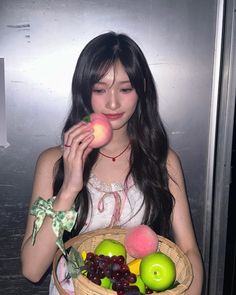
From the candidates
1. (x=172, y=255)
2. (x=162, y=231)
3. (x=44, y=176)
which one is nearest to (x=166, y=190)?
(x=162, y=231)

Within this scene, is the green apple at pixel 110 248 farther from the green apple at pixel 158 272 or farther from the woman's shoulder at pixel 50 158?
the woman's shoulder at pixel 50 158

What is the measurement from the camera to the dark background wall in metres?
1.39

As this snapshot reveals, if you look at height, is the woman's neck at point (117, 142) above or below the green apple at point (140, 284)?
above

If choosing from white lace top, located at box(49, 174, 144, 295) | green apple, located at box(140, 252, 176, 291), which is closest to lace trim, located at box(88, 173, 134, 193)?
white lace top, located at box(49, 174, 144, 295)

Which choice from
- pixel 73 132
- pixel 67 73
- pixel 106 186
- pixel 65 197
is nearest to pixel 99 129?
pixel 73 132

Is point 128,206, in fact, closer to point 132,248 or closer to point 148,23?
point 132,248

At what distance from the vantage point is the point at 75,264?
0.85 meters

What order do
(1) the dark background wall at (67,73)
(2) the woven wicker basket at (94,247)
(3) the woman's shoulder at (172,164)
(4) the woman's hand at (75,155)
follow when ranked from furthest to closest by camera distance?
(1) the dark background wall at (67,73)
(3) the woman's shoulder at (172,164)
(4) the woman's hand at (75,155)
(2) the woven wicker basket at (94,247)

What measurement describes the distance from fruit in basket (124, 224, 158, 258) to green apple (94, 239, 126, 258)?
26mm

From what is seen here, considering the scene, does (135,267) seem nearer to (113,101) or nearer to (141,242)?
(141,242)

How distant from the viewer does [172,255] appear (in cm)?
101

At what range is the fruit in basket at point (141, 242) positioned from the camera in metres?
0.96

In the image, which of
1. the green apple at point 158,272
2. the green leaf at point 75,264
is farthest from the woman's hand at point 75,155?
the green apple at point 158,272

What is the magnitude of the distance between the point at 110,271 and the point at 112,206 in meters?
0.32
